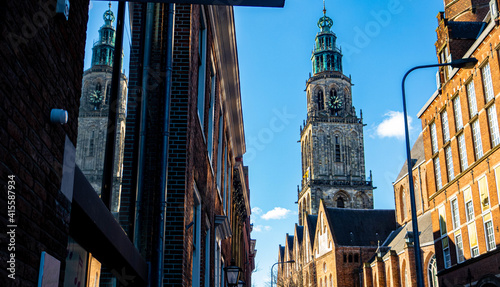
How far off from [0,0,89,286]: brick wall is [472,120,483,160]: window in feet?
79.1

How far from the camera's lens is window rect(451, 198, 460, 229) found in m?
27.2

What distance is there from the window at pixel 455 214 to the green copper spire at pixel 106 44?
2506 cm

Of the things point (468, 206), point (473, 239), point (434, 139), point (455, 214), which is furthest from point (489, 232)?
point (434, 139)

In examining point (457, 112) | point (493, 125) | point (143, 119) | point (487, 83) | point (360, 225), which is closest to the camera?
point (143, 119)

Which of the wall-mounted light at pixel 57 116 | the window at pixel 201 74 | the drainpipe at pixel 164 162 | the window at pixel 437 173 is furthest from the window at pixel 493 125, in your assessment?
the wall-mounted light at pixel 57 116

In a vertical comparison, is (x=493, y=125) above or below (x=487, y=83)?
below

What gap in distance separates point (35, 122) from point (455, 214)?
27.7 m

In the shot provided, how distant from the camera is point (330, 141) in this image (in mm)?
88312

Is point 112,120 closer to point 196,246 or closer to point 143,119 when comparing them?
point 143,119

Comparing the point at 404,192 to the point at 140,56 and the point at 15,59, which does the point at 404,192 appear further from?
the point at 15,59

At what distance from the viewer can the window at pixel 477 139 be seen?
24.6m

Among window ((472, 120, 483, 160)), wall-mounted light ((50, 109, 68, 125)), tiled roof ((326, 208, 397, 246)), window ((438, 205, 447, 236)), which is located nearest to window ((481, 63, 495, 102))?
window ((472, 120, 483, 160))

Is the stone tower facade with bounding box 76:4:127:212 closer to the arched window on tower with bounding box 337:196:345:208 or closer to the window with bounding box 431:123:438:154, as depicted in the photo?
the window with bounding box 431:123:438:154

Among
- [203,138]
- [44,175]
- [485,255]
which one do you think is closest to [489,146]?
[485,255]
